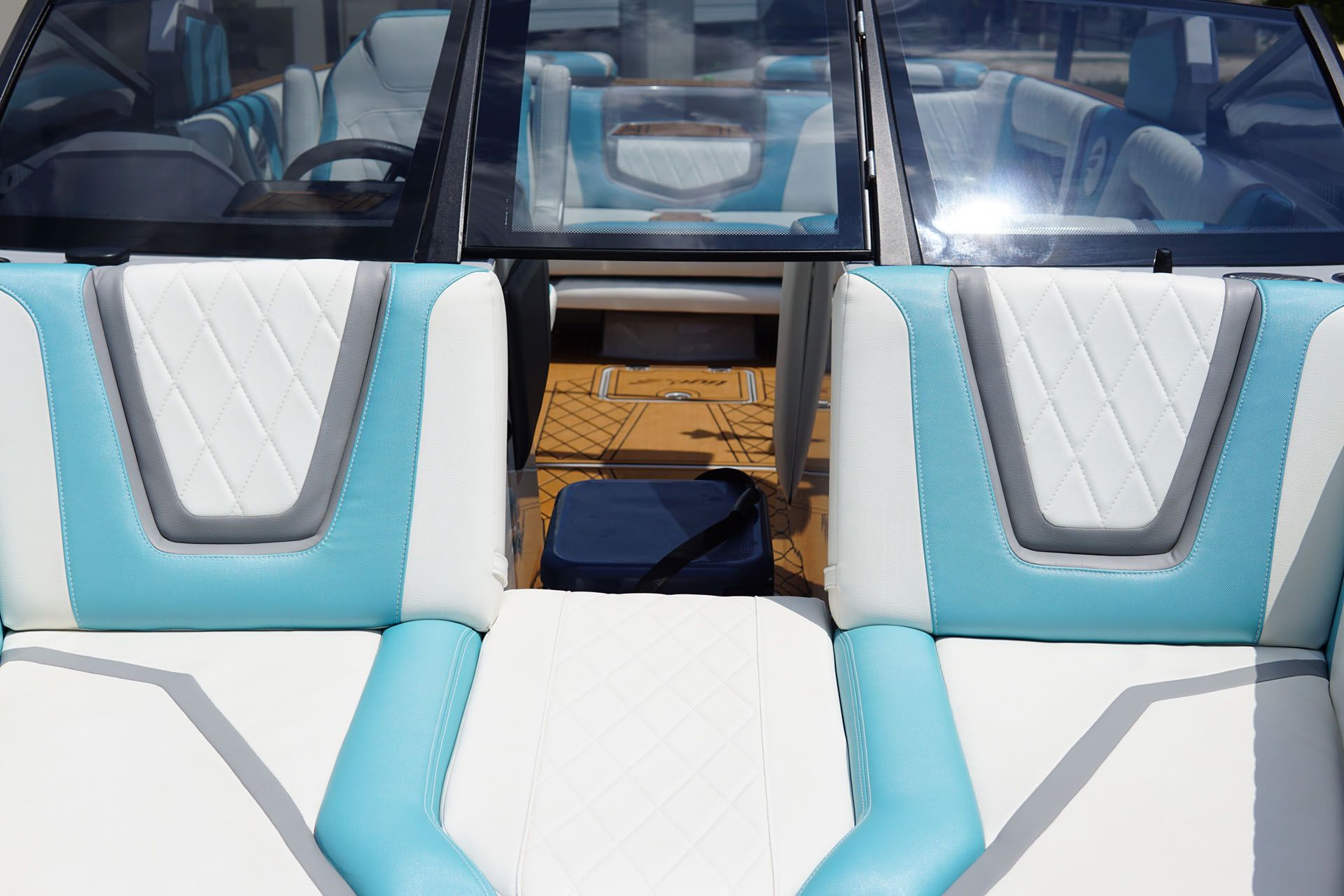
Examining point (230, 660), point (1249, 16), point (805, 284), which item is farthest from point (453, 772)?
point (1249, 16)

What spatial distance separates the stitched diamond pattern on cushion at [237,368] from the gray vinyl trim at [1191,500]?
0.86 m

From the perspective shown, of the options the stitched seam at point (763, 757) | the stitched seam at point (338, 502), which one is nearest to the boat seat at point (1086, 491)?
the stitched seam at point (763, 757)

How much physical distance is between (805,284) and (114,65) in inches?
52.0

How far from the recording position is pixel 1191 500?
56.7 inches

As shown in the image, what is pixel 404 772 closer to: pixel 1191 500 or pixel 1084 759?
pixel 1084 759

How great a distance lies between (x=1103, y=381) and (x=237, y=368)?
1.19 m

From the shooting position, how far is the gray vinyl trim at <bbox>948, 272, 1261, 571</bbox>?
1426 mm

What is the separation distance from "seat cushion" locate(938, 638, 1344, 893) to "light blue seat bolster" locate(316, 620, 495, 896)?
0.58 metres

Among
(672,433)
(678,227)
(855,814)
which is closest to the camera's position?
(855,814)

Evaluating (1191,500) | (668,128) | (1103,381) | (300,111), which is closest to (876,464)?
(1103,381)

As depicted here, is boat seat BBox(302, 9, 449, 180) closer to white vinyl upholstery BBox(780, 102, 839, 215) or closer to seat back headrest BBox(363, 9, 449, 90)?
seat back headrest BBox(363, 9, 449, 90)

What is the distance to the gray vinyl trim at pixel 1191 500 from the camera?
143 centimetres

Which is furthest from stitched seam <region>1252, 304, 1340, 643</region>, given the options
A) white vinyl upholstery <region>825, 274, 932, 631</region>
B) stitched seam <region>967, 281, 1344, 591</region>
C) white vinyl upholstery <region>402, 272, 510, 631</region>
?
white vinyl upholstery <region>402, 272, 510, 631</region>

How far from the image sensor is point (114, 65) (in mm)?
1823
